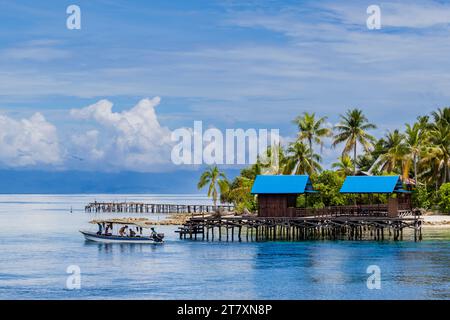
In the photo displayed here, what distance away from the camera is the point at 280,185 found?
6200 cm

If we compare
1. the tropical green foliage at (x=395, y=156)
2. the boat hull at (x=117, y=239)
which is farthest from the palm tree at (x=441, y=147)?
the boat hull at (x=117, y=239)

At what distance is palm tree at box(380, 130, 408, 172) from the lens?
82.9m

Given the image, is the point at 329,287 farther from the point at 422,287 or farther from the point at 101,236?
the point at 101,236

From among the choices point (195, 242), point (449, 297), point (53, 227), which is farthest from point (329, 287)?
point (53, 227)

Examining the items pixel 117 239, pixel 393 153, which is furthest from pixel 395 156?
pixel 117 239

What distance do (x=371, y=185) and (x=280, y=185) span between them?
724 cm

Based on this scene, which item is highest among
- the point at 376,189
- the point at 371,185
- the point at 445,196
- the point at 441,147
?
the point at 441,147

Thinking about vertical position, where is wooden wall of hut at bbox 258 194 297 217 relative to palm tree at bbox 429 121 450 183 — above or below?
below

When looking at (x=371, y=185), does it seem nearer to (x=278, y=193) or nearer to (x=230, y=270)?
(x=278, y=193)

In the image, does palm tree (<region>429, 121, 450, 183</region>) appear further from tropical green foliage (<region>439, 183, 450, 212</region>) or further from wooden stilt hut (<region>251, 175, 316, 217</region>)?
wooden stilt hut (<region>251, 175, 316, 217</region>)

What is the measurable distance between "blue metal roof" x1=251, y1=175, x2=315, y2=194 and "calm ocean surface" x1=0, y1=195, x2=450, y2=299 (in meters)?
4.17

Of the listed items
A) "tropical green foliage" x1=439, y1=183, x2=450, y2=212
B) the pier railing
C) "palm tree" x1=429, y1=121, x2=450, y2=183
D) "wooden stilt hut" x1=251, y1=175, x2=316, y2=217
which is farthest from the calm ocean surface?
"palm tree" x1=429, y1=121, x2=450, y2=183
